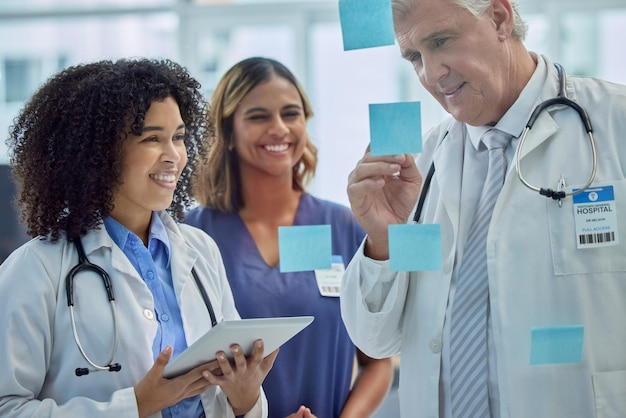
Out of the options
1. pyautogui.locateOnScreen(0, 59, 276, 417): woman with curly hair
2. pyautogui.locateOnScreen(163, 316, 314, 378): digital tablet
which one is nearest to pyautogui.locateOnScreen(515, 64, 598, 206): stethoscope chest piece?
pyautogui.locateOnScreen(163, 316, 314, 378): digital tablet

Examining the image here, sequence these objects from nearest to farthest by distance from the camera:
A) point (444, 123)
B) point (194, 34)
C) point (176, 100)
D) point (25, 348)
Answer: point (25, 348) → point (176, 100) → point (444, 123) → point (194, 34)

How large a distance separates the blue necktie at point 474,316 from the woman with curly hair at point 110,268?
388mm

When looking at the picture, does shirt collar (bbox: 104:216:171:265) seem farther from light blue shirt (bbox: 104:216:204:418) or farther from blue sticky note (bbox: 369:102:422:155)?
blue sticky note (bbox: 369:102:422:155)

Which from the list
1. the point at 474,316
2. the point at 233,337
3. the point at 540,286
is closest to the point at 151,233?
the point at 233,337

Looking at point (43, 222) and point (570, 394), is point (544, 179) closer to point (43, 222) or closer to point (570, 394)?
point (570, 394)

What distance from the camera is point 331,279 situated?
80.7 inches

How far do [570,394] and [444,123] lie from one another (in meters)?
0.67

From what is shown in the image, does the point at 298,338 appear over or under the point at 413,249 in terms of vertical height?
under

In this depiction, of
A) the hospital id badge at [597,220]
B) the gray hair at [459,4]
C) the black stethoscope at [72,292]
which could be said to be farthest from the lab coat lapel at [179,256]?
the hospital id badge at [597,220]

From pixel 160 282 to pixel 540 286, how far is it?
762mm

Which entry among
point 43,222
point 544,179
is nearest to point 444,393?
point 544,179

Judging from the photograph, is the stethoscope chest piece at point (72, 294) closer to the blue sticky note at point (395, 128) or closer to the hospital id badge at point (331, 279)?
the blue sticky note at point (395, 128)

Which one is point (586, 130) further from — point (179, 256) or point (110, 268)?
point (110, 268)

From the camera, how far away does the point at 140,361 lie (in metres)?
1.41
